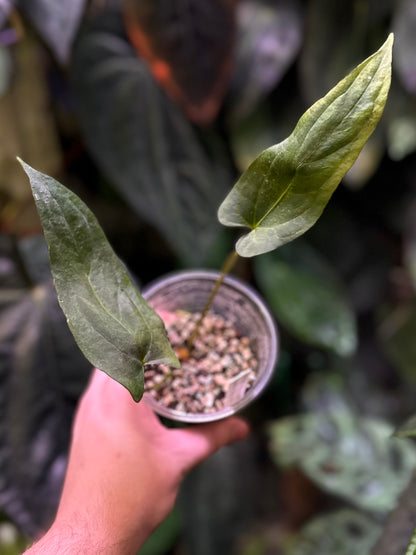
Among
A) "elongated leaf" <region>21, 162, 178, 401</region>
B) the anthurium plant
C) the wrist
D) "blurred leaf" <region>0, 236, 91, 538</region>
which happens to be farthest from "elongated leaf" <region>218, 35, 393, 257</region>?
"blurred leaf" <region>0, 236, 91, 538</region>

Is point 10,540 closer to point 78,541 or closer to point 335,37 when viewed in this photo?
point 78,541

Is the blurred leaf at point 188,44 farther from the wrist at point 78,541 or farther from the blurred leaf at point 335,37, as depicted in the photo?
the wrist at point 78,541

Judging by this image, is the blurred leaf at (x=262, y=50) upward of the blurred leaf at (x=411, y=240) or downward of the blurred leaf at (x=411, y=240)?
upward

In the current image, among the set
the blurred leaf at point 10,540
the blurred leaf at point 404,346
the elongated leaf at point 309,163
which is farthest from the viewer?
the blurred leaf at point 404,346

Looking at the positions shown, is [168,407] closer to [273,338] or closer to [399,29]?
[273,338]

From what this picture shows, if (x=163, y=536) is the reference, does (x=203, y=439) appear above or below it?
above

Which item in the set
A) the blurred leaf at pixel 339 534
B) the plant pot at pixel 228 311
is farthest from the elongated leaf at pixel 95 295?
the blurred leaf at pixel 339 534

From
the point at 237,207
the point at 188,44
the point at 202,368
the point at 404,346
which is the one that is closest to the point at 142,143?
the point at 188,44
